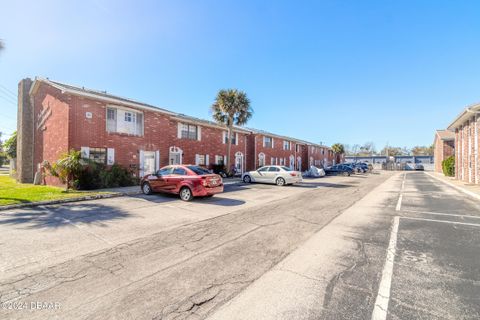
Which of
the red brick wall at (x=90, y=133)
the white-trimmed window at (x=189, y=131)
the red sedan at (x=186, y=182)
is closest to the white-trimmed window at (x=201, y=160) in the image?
the white-trimmed window at (x=189, y=131)

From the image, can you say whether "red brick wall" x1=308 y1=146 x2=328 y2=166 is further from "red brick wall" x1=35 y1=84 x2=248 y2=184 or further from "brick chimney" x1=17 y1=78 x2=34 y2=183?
"brick chimney" x1=17 y1=78 x2=34 y2=183

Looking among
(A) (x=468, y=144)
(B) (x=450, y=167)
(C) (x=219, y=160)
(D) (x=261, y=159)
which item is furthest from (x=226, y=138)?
(B) (x=450, y=167)

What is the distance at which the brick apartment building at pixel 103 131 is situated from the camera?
45.5 ft

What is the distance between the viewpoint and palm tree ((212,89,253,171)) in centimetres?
2109

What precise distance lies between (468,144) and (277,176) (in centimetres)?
1728

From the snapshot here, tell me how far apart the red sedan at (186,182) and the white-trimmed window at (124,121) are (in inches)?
259

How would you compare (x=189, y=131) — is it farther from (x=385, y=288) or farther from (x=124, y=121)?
(x=385, y=288)

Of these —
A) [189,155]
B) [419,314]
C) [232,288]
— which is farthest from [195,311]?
[189,155]

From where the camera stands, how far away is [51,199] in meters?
9.37

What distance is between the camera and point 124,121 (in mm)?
15945

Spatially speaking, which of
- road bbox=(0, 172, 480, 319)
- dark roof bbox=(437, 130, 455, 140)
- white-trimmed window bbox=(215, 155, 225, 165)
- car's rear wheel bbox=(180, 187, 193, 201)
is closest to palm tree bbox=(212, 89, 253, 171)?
white-trimmed window bbox=(215, 155, 225, 165)

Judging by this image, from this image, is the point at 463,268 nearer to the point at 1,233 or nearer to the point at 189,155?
the point at 1,233

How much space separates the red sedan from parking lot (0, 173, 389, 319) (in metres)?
1.66

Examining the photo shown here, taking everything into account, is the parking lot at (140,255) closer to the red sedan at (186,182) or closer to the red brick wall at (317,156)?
the red sedan at (186,182)
